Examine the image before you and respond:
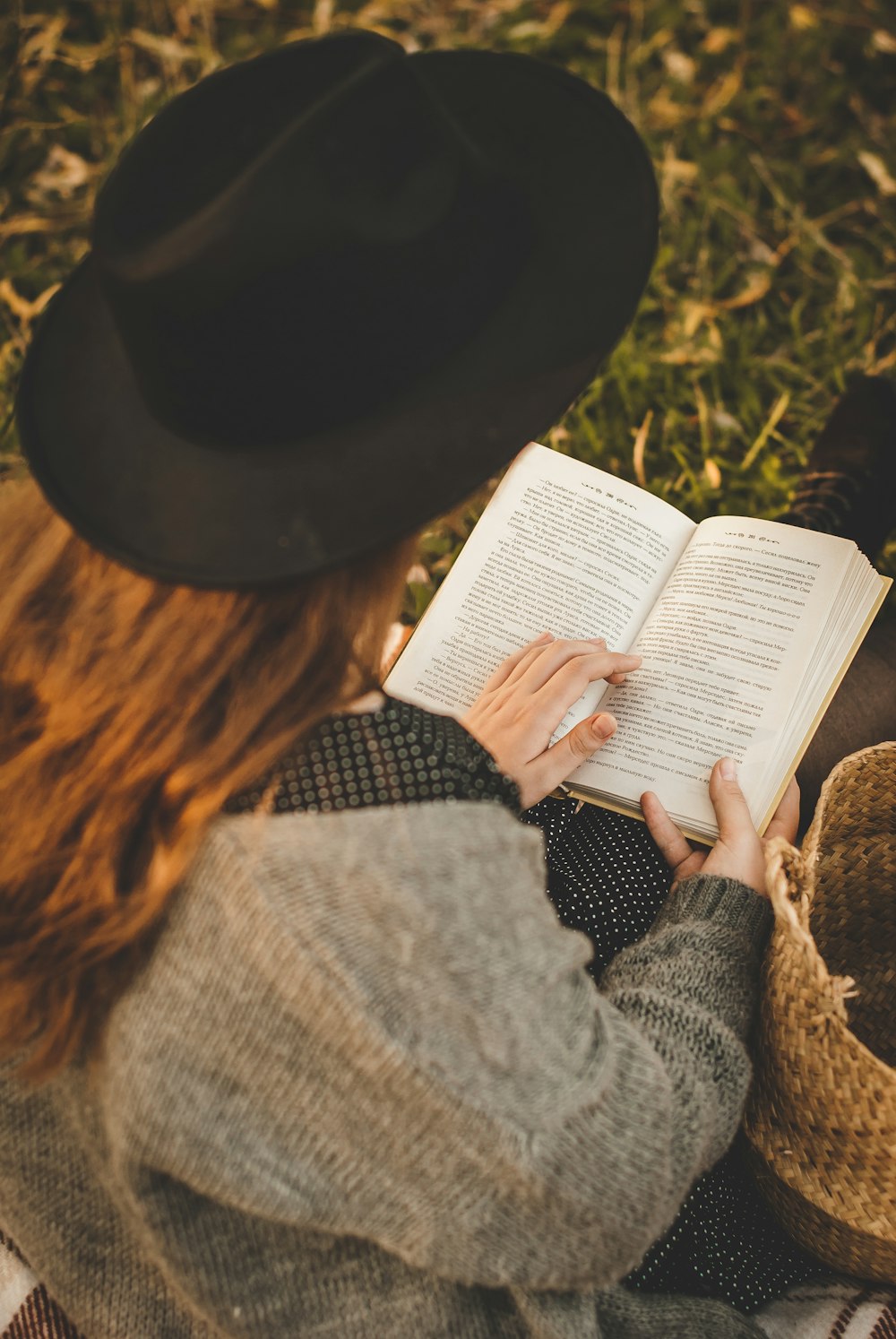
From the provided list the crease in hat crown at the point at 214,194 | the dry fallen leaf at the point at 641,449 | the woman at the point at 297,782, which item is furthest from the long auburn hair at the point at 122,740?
the dry fallen leaf at the point at 641,449

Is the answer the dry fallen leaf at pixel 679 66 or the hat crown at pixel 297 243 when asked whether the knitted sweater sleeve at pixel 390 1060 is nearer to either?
the hat crown at pixel 297 243

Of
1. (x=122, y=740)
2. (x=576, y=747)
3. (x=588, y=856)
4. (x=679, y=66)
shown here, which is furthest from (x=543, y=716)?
(x=679, y=66)

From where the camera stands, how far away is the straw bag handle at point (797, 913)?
1.09 m

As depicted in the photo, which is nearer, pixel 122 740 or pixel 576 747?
pixel 122 740

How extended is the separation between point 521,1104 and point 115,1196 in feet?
1.45

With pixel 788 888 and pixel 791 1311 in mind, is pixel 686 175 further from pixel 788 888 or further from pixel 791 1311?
pixel 791 1311

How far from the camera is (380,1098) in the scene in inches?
32.7

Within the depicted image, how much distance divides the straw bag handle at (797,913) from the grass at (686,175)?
3.77 feet

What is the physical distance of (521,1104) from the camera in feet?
2.80

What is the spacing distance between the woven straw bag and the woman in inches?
6.1

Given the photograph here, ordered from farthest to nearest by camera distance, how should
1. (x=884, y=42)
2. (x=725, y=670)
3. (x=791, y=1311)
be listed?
1. (x=884, y=42)
2. (x=725, y=670)
3. (x=791, y=1311)

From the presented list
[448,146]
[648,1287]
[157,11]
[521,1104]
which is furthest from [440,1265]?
[157,11]

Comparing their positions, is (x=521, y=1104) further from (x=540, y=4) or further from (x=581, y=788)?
(x=540, y=4)

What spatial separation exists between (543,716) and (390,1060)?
683mm
